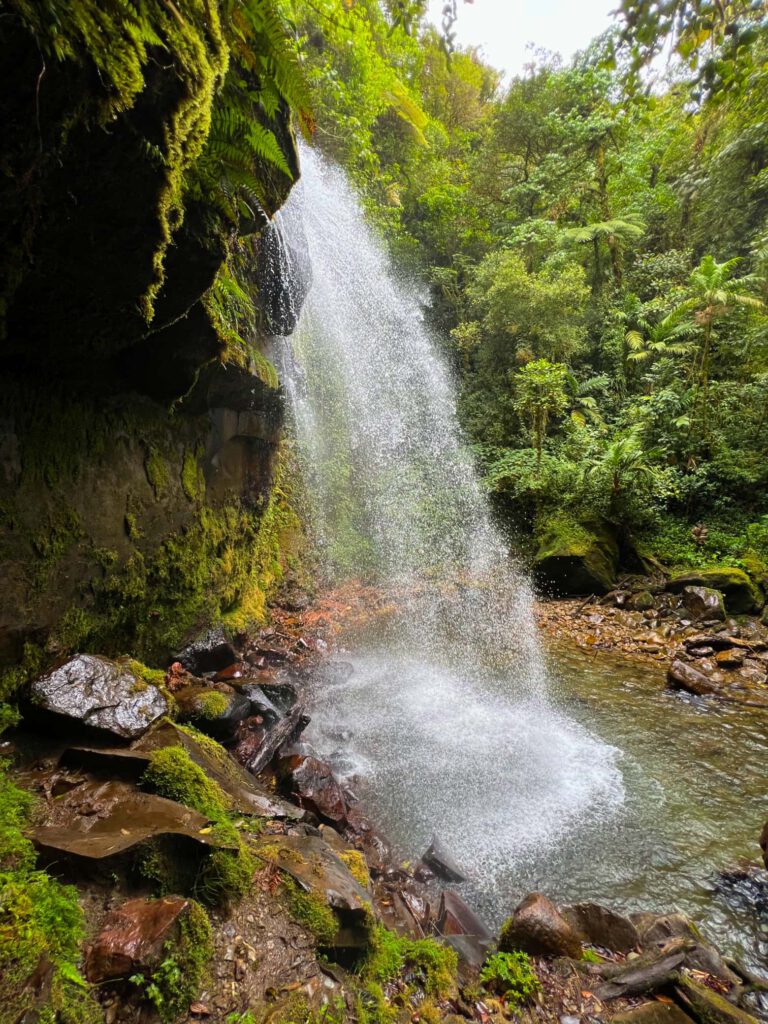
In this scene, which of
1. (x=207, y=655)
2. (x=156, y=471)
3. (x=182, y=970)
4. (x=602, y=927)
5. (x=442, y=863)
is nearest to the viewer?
(x=182, y=970)

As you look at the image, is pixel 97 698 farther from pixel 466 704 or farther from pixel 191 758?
pixel 466 704

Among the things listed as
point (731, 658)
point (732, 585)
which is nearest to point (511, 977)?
point (731, 658)

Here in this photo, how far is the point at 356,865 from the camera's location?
9.52 feet

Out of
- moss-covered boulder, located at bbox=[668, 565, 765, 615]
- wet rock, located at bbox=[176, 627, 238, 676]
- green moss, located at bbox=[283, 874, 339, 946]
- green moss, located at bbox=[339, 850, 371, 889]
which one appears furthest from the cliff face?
moss-covered boulder, located at bbox=[668, 565, 765, 615]

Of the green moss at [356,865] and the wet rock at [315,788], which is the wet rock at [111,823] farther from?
the wet rock at [315,788]

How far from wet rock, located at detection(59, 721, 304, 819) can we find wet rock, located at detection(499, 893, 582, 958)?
147 centimetres

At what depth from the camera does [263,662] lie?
6445 millimetres

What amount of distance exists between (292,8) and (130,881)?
14.2 meters

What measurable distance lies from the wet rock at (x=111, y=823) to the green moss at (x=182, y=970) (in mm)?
345

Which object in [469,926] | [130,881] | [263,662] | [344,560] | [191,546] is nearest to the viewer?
[130,881]

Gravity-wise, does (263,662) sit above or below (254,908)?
below

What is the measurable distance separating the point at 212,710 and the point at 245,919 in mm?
2168

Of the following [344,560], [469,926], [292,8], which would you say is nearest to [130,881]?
[469,926]

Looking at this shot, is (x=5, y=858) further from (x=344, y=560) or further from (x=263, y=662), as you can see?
(x=344, y=560)
